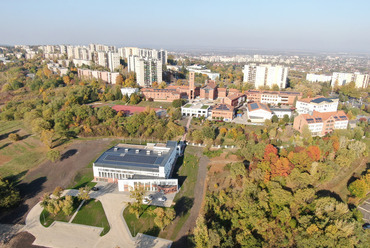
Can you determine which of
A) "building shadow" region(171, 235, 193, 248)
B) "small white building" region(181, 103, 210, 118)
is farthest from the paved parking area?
"small white building" region(181, 103, 210, 118)

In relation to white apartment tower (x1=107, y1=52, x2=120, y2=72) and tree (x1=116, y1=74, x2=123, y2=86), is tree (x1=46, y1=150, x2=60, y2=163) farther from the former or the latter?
white apartment tower (x1=107, y1=52, x2=120, y2=72)

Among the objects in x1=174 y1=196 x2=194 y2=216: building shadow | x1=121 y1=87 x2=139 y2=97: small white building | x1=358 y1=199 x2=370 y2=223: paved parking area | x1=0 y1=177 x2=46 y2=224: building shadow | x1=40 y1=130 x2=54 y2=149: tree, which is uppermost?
x1=121 y1=87 x2=139 y2=97: small white building

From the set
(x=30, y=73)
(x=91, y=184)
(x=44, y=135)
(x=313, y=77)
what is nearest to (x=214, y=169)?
(x=91, y=184)

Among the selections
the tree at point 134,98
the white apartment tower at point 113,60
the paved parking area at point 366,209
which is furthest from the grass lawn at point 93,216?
the white apartment tower at point 113,60

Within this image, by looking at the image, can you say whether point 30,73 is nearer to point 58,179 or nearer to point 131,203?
point 58,179

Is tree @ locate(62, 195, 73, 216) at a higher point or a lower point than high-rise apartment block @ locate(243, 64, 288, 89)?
lower
